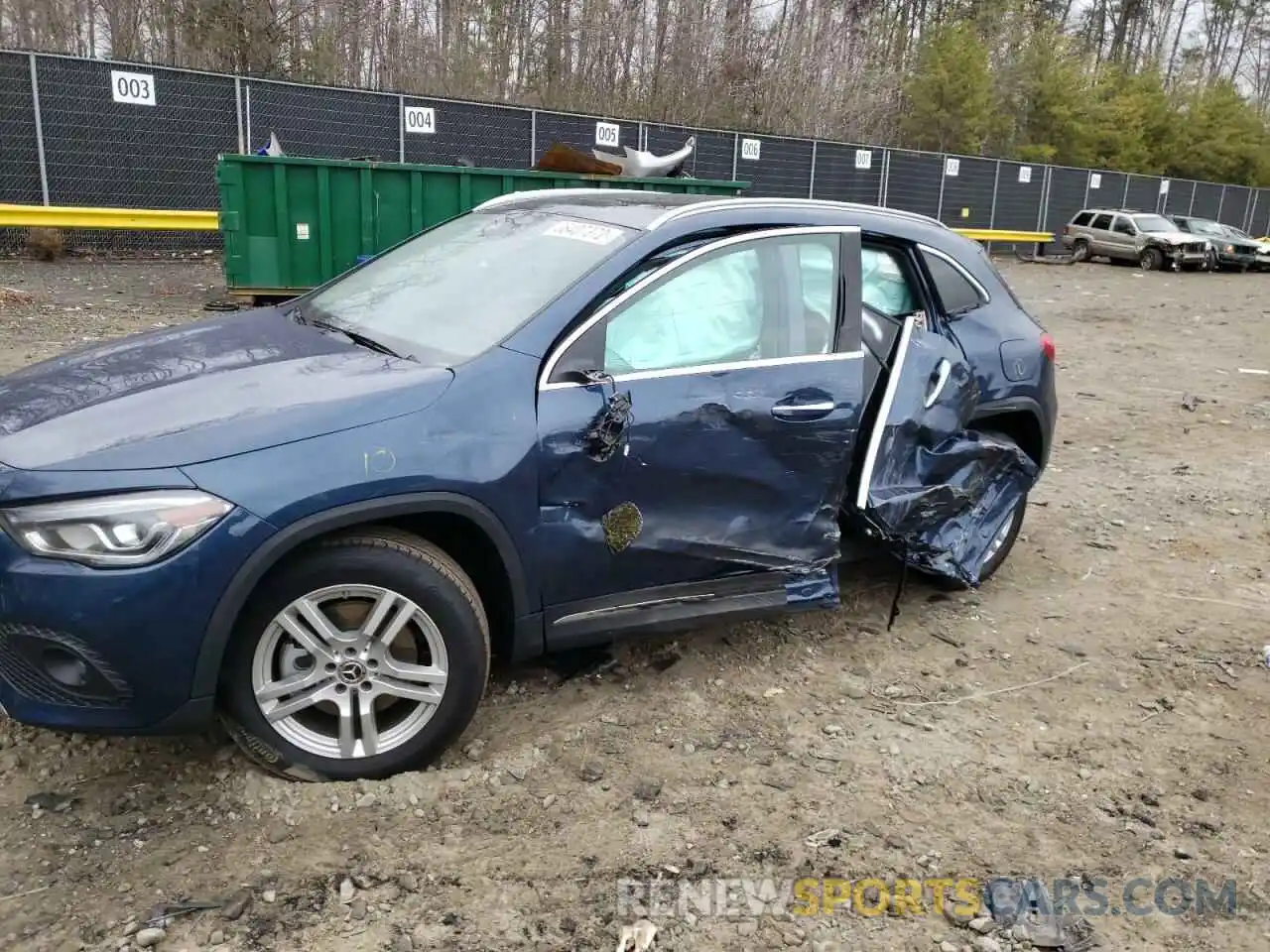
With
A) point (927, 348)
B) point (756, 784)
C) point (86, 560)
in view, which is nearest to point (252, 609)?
point (86, 560)

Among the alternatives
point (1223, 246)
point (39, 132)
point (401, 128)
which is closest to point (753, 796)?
point (39, 132)

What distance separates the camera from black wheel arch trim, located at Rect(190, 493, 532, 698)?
8.44 ft

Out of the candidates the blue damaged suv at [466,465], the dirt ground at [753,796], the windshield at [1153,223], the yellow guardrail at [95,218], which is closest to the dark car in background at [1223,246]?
the windshield at [1153,223]

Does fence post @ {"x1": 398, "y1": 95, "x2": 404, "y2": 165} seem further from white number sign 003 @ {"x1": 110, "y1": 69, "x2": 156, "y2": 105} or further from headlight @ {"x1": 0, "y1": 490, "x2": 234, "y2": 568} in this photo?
headlight @ {"x1": 0, "y1": 490, "x2": 234, "y2": 568}

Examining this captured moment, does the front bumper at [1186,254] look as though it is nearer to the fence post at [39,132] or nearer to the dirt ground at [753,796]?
the dirt ground at [753,796]

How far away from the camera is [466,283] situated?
3561mm

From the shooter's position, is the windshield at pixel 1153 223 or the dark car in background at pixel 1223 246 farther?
the dark car in background at pixel 1223 246

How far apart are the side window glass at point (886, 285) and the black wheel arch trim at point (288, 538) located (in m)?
2.06

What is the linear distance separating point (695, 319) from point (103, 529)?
6.21 ft

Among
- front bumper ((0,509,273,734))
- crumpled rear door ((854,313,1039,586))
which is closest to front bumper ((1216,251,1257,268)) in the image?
crumpled rear door ((854,313,1039,586))

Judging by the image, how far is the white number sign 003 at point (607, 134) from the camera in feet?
61.4

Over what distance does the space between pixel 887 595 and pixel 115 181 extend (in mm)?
13709

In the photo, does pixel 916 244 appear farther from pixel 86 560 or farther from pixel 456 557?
pixel 86 560

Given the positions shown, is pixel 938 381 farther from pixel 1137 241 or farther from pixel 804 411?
pixel 1137 241
